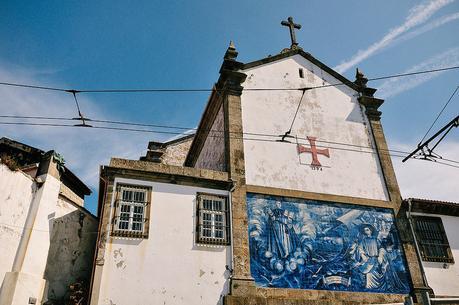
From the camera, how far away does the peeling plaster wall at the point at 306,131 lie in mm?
14359

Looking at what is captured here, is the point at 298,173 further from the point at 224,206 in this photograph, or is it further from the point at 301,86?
the point at 301,86

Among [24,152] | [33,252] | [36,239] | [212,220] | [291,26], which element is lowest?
[33,252]

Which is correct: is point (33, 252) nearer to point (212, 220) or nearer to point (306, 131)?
point (212, 220)

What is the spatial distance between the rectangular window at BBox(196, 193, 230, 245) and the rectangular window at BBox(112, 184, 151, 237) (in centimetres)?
175

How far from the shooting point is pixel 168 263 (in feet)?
36.6

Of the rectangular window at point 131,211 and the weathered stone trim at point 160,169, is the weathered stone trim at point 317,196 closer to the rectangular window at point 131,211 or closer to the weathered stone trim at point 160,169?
the weathered stone trim at point 160,169

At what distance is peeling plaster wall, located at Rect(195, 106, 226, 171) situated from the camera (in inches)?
598

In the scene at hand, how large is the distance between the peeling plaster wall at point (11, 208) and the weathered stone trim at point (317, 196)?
24.0 feet

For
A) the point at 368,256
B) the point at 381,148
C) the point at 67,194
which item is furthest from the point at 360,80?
the point at 67,194

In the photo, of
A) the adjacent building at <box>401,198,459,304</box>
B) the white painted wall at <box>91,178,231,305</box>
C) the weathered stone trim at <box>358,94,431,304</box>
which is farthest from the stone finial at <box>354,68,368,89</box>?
the white painted wall at <box>91,178,231,305</box>

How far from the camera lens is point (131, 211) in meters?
11.8

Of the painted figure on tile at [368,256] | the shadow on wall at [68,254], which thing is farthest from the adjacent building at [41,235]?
the painted figure on tile at [368,256]

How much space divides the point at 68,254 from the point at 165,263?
331 cm

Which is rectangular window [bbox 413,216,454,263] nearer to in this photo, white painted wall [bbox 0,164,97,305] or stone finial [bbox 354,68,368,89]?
stone finial [bbox 354,68,368,89]
